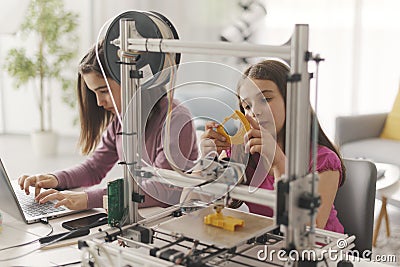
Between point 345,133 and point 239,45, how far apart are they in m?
2.99

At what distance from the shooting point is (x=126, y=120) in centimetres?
125

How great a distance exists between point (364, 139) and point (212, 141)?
2955 mm

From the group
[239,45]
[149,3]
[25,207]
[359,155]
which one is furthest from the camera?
[149,3]

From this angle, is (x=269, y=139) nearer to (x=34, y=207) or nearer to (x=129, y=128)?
(x=129, y=128)

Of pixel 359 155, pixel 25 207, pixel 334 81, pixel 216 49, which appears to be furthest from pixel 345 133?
pixel 216 49

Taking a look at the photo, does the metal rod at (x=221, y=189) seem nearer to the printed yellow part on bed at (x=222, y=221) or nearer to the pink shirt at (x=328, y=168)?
the printed yellow part on bed at (x=222, y=221)

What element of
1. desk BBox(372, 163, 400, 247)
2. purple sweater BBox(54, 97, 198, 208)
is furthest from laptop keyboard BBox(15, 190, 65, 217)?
desk BBox(372, 163, 400, 247)

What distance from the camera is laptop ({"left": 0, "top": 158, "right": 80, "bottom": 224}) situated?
58.9 inches

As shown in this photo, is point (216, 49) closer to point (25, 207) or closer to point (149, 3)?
point (25, 207)

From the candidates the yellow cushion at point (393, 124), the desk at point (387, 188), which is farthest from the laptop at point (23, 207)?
the yellow cushion at point (393, 124)

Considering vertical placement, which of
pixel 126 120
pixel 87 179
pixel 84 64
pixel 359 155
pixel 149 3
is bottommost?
pixel 359 155

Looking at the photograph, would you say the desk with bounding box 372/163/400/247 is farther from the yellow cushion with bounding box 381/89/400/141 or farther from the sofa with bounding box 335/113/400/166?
the yellow cushion with bounding box 381/89/400/141

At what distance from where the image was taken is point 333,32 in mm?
4473

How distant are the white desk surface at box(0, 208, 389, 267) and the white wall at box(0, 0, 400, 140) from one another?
9.05 feet
